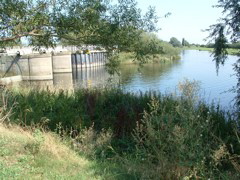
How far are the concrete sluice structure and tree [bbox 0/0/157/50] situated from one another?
121 feet

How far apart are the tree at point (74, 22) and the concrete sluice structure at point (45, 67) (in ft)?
121

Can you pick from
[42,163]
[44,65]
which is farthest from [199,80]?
[44,65]

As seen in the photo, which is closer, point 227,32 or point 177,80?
point 227,32

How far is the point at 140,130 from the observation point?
5223 mm

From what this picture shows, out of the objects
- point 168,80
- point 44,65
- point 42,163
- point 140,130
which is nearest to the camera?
point 42,163

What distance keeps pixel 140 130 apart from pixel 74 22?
2569 millimetres

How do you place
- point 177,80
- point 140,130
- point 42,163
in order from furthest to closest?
point 177,80 < point 140,130 < point 42,163

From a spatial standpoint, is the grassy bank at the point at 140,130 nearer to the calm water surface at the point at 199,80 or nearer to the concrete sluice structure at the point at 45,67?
the calm water surface at the point at 199,80

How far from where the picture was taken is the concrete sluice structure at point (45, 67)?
1795 inches

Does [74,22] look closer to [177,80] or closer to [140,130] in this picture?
[140,130]

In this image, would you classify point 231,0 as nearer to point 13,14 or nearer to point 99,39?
point 99,39

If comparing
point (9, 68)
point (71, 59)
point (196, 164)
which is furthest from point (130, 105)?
point (71, 59)

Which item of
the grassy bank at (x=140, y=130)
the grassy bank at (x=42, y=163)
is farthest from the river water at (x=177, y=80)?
the grassy bank at (x=42, y=163)

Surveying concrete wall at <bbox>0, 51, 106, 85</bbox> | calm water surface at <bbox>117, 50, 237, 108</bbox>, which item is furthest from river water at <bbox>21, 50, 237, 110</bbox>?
concrete wall at <bbox>0, 51, 106, 85</bbox>
